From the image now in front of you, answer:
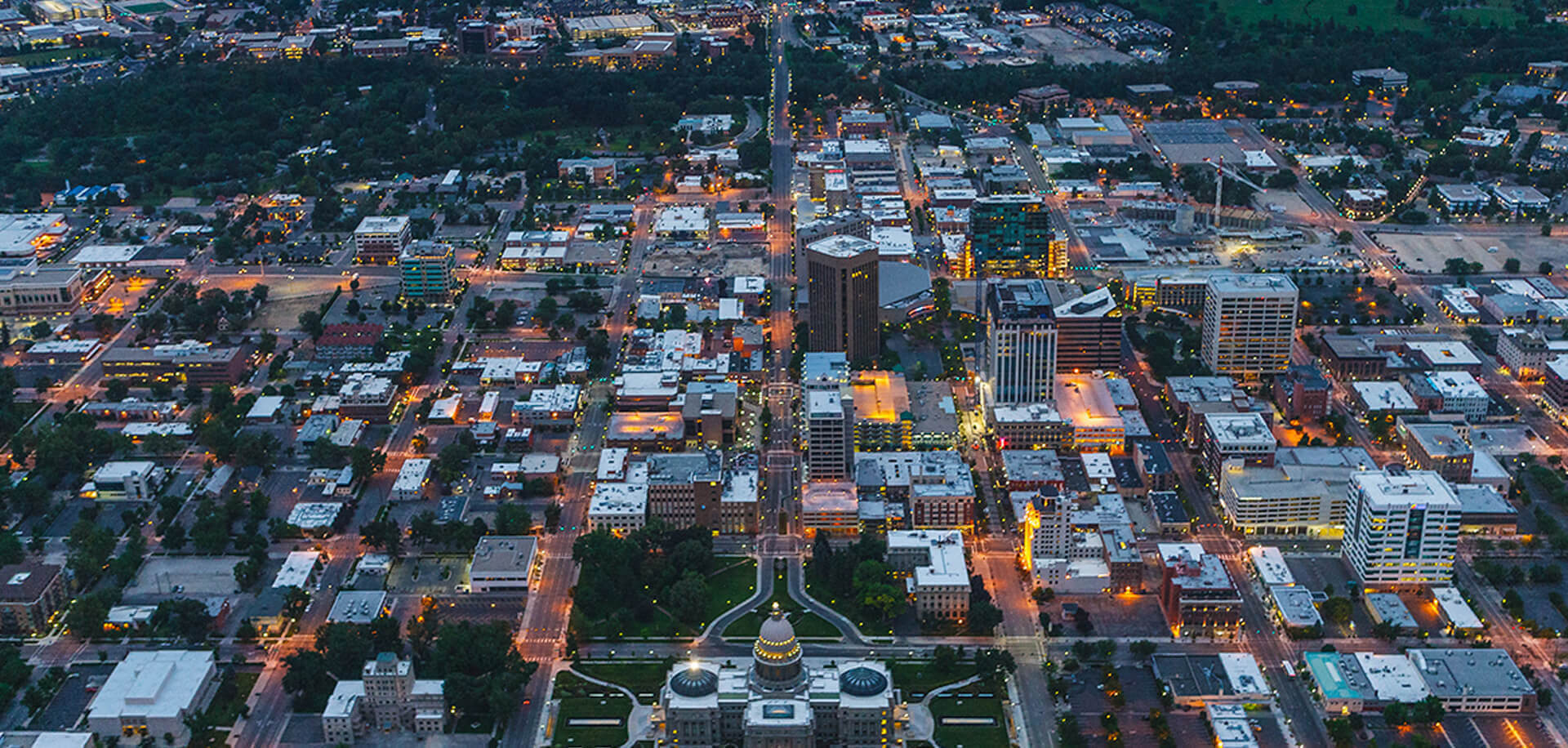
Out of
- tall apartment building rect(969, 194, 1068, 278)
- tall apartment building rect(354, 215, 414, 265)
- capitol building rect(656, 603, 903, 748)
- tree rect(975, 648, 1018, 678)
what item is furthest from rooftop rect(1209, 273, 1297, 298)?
tall apartment building rect(354, 215, 414, 265)

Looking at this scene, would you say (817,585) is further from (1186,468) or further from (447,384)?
(447,384)

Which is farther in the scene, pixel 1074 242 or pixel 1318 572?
pixel 1074 242

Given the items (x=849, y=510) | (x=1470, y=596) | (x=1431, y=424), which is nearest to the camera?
(x=1470, y=596)

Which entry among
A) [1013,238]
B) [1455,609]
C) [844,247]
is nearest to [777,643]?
[1455,609]

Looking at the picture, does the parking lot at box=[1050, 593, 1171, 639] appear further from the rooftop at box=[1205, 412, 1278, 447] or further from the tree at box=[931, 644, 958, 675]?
the rooftop at box=[1205, 412, 1278, 447]

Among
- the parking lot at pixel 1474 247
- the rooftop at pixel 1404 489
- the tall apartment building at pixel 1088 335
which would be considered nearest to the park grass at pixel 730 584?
the tall apartment building at pixel 1088 335

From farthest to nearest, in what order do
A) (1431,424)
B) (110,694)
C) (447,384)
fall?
(447,384)
(1431,424)
(110,694)

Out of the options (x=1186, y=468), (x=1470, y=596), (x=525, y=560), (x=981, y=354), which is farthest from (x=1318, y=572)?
(x=525, y=560)
